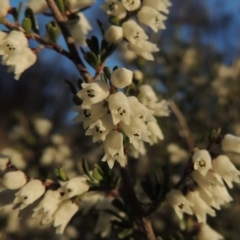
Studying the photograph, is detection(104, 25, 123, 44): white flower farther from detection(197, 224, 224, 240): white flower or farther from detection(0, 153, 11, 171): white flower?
detection(197, 224, 224, 240): white flower

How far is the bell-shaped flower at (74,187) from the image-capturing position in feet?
5.17

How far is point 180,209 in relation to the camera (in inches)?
65.6

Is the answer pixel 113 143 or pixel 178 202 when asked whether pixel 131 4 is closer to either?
pixel 113 143

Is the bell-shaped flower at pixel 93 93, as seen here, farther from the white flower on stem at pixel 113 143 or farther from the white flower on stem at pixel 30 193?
the white flower on stem at pixel 30 193

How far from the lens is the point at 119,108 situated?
1382 millimetres

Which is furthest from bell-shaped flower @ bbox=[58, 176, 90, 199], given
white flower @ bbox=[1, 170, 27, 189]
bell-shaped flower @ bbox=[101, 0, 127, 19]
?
bell-shaped flower @ bbox=[101, 0, 127, 19]

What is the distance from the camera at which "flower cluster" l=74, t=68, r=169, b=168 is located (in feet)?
4.56

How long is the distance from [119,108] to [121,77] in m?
0.09

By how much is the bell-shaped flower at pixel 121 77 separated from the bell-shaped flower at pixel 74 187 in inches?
14.2

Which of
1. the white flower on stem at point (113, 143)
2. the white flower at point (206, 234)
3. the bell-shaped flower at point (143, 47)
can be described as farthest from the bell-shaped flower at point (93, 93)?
the white flower at point (206, 234)

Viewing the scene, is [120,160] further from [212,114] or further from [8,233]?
[212,114]

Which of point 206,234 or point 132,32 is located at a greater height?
point 132,32

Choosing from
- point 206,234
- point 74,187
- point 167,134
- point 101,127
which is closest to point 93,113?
point 101,127

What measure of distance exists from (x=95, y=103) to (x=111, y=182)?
387mm
